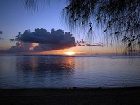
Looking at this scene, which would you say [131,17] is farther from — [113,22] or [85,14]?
[85,14]

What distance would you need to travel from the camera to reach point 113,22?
4441 mm

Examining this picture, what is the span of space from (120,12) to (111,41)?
0.50 meters

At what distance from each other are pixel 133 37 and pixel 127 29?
158mm

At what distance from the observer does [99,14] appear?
447cm

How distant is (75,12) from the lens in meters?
4.48
